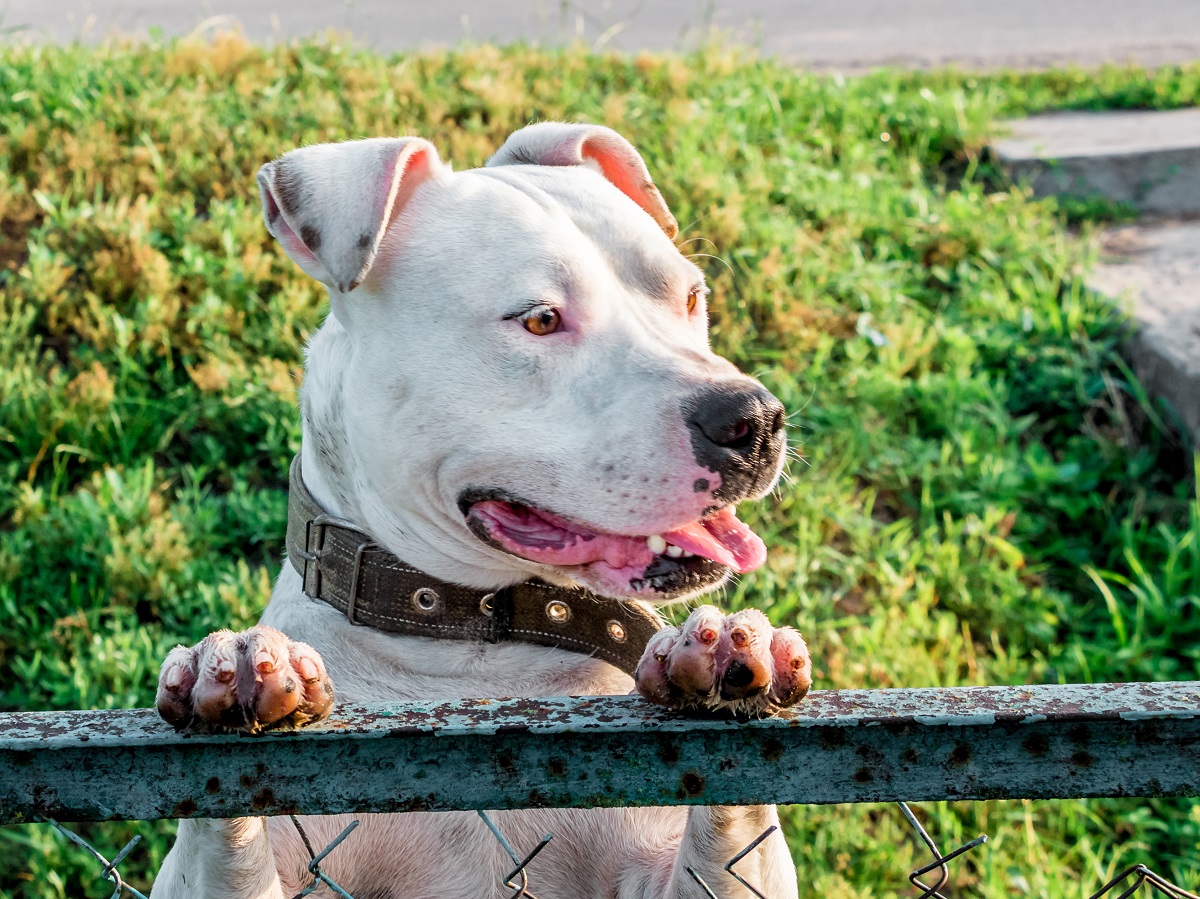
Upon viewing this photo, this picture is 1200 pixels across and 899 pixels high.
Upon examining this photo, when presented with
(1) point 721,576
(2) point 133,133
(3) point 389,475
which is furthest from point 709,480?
(2) point 133,133

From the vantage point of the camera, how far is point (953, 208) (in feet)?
16.8

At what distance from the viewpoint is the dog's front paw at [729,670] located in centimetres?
135

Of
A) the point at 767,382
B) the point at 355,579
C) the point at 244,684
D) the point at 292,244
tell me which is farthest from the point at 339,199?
the point at 767,382

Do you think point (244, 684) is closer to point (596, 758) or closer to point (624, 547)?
point (596, 758)

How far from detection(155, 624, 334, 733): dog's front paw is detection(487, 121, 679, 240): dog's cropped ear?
1.50 metres

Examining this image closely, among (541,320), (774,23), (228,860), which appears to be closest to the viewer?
(228,860)

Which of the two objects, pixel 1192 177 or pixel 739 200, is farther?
pixel 1192 177

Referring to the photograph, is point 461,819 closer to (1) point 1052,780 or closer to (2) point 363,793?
(2) point 363,793

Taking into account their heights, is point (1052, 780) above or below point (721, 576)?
above

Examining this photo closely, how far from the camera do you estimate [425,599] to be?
213 centimetres

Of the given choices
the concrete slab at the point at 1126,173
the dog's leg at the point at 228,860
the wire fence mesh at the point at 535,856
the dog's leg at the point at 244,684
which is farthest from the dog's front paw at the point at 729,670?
the concrete slab at the point at 1126,173

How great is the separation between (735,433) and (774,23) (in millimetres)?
7435

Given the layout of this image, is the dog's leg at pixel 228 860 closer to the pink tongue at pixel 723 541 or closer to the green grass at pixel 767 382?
the pink tongue at pixel 723 541

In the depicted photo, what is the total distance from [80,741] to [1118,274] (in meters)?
4.63
